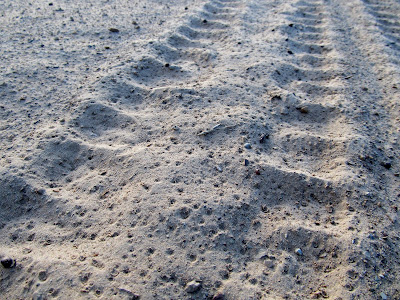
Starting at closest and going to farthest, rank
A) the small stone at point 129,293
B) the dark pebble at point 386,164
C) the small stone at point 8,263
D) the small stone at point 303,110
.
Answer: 1. the small stone at point 129,293
2. the small stone at point 8,263
3. the dark pebble at point 386,164
4. the small stone at point 303,110

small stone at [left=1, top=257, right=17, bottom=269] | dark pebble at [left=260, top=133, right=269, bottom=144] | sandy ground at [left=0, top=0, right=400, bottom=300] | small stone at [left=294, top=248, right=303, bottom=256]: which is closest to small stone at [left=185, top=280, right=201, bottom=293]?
sandy ground at [left=0, top=0, right=400, bottom=300]

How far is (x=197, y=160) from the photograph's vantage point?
1.65 meters

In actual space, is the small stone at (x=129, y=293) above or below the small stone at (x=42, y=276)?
below

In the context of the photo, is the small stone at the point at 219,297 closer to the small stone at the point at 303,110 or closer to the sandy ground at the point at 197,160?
the sandy ground at the point at 197,160

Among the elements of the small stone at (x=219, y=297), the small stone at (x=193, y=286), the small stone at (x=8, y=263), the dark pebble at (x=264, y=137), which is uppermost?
the dark pebble at (x=264, y=137)

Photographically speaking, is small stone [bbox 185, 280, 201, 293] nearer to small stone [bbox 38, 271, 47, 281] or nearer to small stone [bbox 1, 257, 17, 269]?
small stone [bbox 38, 271, 47, 281]

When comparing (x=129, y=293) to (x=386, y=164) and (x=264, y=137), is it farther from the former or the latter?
(x=386, y=164)

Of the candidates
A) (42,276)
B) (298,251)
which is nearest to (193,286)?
(298,251)

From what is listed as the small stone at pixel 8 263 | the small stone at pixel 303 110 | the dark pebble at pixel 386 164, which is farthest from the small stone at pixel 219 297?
the small stone at pixel 303 110

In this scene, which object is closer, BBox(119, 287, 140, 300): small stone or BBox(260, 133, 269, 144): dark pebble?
BBox(119, 287, 140, 300): small stone

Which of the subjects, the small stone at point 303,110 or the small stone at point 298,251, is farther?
the small stone at point 303,110

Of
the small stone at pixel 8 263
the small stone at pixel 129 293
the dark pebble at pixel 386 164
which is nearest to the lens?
the small stone at pixel 129 293

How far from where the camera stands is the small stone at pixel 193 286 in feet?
3.92

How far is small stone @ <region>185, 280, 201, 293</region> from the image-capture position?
A: 1193 millimetres
